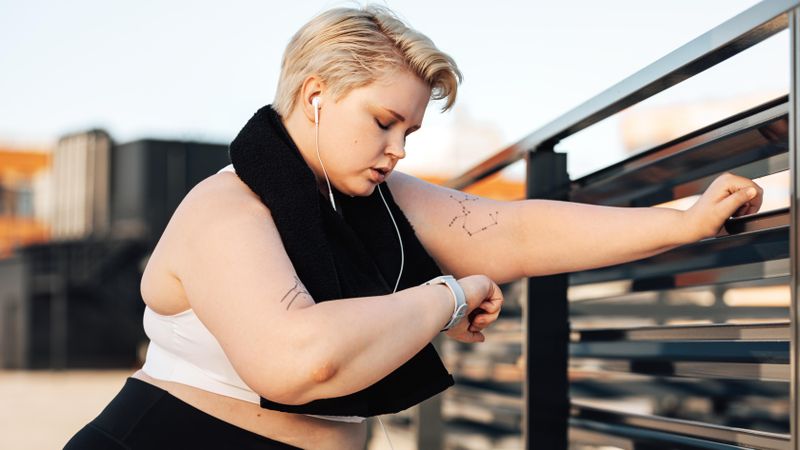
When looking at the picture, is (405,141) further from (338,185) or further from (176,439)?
(176,439)

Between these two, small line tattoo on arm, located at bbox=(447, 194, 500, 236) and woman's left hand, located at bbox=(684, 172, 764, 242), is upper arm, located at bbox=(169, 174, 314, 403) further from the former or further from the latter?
woman's left hand, located at bbox=(684, 172, 764, 242)

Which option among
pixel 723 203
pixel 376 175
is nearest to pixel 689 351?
pixel 723 203

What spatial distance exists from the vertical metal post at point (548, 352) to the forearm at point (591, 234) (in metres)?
0.53

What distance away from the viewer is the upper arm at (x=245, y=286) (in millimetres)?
1722

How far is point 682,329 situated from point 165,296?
1060 mm

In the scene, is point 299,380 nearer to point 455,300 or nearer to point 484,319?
point 455,300

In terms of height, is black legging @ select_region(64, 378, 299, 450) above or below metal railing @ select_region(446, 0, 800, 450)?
below

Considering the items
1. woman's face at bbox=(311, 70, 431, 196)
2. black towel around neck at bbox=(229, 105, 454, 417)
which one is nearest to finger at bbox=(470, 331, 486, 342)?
black towel around neck at bbox=(229, 105, 454, 417)

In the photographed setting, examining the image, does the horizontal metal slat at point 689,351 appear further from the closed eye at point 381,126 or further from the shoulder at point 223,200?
the shoulder at point 223,200

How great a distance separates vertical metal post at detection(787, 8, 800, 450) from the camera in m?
1.54

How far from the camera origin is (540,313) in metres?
2.86

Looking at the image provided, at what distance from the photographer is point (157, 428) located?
6.65 feet

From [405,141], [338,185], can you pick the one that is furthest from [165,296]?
[405,141]

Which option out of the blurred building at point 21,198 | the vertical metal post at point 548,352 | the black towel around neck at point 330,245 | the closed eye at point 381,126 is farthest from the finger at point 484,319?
the blurred building at point 21,198
